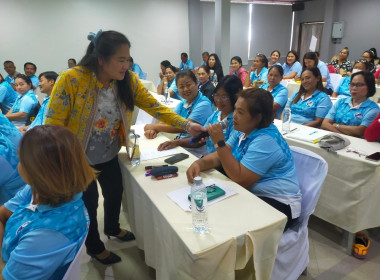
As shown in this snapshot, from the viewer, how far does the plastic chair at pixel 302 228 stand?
1364mm

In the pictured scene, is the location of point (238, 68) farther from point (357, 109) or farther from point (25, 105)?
point (25, 105)

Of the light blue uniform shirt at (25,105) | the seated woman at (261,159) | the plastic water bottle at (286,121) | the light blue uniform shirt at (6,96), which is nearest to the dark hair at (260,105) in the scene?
the seated woman at (261,159)

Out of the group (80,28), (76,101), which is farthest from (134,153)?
(80,28)

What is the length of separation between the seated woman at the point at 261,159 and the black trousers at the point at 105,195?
570mm

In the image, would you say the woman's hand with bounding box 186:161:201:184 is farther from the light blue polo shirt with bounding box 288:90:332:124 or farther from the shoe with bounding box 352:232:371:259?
the light blue polo shirt with bounding box 288:90:332:124

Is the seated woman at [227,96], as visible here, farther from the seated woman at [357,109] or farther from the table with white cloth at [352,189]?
the seated woman at [357,109]

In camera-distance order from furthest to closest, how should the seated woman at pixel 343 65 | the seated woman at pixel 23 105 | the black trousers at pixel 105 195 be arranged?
the seated woman at pixel 343 65 < the seated woman at pixel 23 105 < the black trousers at pixel 105 195

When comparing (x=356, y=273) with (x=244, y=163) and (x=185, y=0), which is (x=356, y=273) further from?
(x=185, y=0)

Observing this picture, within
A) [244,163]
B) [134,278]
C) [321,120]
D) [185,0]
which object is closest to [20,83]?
[134,278]

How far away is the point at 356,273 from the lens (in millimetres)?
1697

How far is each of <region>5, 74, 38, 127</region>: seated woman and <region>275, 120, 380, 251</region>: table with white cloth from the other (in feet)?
10.5

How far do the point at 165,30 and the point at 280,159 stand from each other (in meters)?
7.64

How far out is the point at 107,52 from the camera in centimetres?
136

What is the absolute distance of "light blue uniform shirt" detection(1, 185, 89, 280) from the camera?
81 cm
